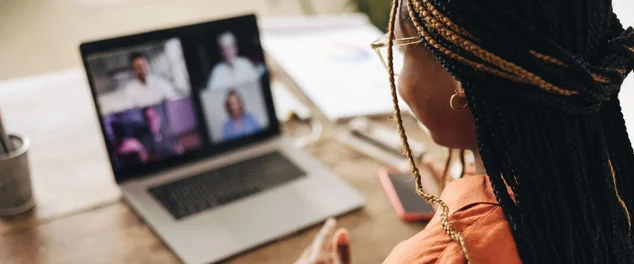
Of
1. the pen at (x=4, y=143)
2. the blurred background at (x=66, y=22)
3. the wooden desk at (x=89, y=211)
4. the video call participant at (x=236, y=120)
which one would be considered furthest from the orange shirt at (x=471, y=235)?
the blurred background at (x=66, y=22)

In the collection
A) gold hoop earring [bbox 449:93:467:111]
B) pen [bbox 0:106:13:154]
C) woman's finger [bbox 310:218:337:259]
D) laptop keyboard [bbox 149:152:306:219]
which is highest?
gold hoop earring [bbox 449:93:467:111]

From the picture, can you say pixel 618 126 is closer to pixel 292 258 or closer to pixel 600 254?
pixel 600 254

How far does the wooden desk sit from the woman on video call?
0.91 feet

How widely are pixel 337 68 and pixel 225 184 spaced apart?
0.50 m

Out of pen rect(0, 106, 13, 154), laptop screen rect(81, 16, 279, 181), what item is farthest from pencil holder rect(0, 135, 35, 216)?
laptop screen rect(81, 16, 279, 181)

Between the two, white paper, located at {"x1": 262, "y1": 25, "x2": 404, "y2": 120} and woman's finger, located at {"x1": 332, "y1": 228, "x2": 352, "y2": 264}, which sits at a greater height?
white paper, located at {"x1": 262, "y1": 25, "x2": 404, "y2": 120}

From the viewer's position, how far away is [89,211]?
100 centimetres

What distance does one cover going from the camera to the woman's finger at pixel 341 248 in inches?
33.6

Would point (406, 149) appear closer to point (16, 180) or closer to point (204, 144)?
point (204, 144)

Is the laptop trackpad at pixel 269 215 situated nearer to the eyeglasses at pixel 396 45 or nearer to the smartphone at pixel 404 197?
the smartphone at pixel 404 197

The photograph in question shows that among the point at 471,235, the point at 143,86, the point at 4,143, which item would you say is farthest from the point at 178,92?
the point at 471,235

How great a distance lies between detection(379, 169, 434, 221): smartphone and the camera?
0.99 meters

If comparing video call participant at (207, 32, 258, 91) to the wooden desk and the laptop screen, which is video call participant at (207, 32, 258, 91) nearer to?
the laptop screen

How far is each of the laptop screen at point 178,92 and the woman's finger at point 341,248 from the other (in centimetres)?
36
